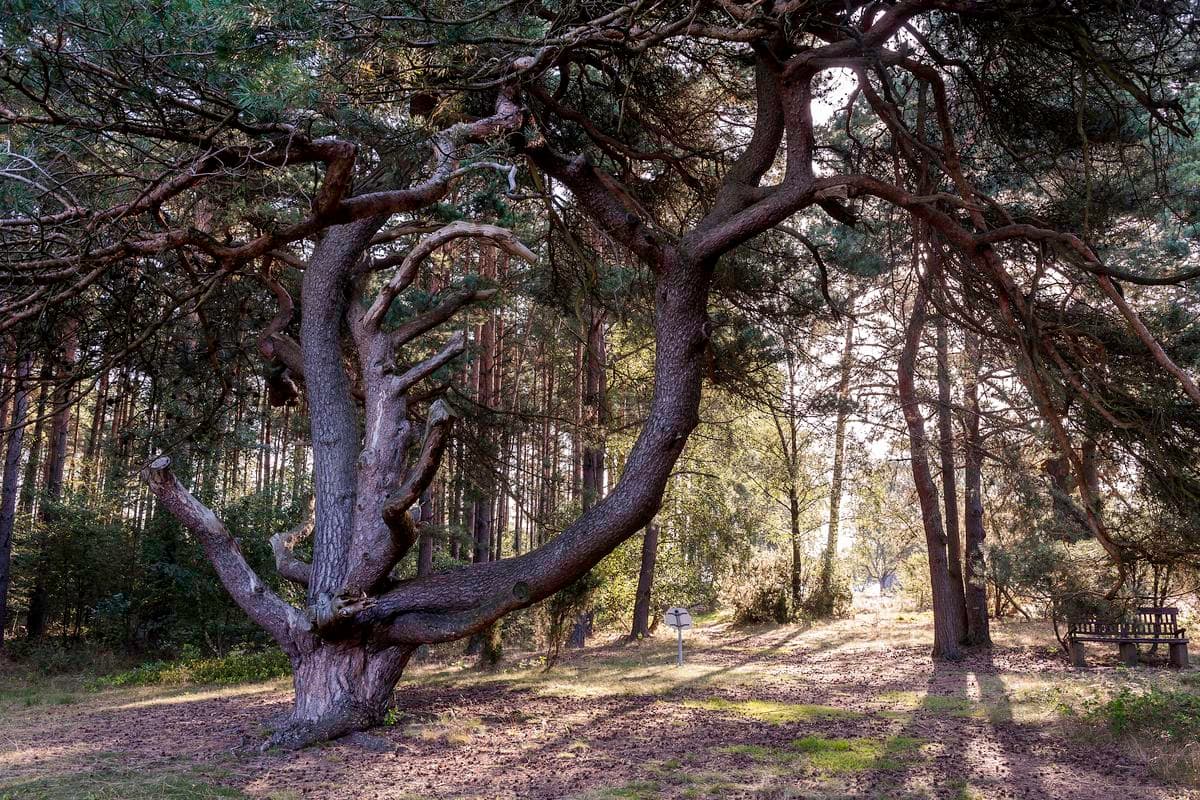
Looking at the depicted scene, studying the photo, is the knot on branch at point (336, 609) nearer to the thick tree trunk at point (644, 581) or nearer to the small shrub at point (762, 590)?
the thick tree trunk at point (644, 581)

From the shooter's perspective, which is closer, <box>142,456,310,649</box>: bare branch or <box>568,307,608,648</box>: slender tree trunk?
<box>142,456,310,649</box>: bare branch

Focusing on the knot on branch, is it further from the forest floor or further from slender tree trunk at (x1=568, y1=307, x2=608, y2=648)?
slender tree trunk at (x1=568, y1=307, x2=608, y2=648)

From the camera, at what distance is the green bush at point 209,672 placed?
11617 mm

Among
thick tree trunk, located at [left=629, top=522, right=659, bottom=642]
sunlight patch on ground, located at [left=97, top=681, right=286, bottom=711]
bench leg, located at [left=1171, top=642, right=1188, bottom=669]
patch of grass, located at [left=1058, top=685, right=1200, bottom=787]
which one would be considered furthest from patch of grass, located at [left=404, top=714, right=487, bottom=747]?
bench leg, located at [left=1171, top=642, right=1188, bottom=669]

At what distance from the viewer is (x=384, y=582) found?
6.80 meters

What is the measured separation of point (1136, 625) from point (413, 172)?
11.7 metres

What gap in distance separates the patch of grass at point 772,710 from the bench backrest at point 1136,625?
555 centimetres

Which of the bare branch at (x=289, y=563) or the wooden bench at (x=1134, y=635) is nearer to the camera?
the bare branch at (x=289, y=563)

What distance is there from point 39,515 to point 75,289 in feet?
46.0

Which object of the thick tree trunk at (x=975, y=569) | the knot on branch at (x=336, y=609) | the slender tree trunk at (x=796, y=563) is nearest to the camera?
the knot on branch at (x=336, y=609)

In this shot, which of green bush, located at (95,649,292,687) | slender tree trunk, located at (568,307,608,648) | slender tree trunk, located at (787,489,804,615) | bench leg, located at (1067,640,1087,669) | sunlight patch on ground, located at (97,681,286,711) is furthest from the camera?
slender tree trunk, located at (787,489,804,615)

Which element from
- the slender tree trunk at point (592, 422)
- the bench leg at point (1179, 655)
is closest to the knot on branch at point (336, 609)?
the slender tree trunk at point (592, 422)

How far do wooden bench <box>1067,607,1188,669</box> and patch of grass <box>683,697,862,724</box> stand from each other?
5247 mm

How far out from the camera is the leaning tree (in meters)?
3.93
